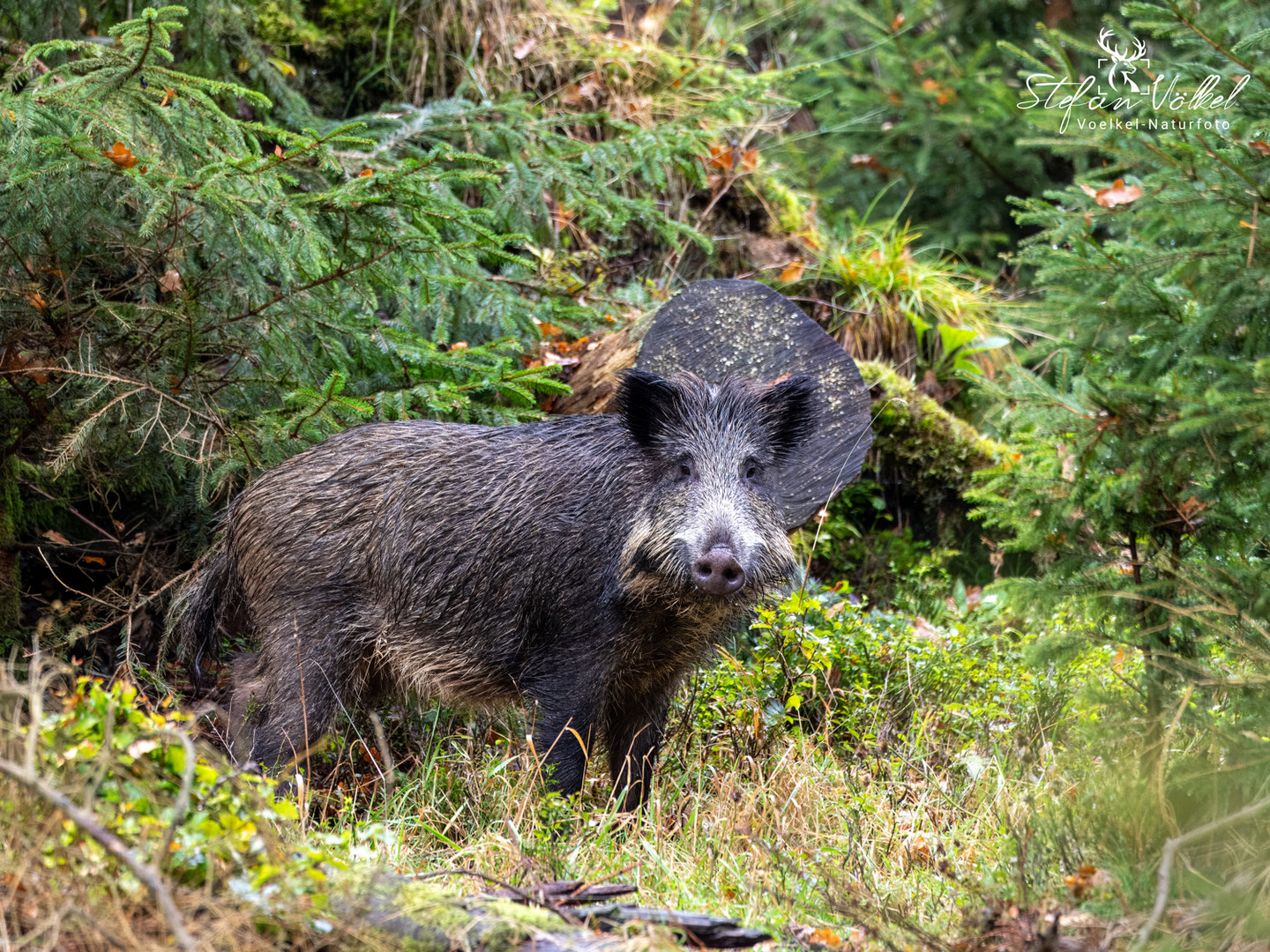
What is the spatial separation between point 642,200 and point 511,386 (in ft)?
5.78

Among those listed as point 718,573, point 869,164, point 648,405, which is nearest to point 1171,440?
point 718,573

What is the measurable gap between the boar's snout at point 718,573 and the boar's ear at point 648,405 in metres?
0.76

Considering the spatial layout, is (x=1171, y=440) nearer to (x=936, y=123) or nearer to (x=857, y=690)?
(x=857, y=690)

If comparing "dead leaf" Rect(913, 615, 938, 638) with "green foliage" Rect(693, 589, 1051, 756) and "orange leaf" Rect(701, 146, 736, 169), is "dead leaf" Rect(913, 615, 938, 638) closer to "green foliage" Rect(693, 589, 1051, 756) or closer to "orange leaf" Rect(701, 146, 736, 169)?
"green foliage" Rect(693, 589, 1051, 756)

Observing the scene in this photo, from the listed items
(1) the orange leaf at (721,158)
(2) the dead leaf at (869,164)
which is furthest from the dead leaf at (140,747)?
(2) the dead leaf at (869,164)

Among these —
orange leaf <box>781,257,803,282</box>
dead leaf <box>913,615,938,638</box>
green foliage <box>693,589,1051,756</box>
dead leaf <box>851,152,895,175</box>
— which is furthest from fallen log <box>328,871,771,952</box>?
dead leaf <box>851,152,895,175</box>

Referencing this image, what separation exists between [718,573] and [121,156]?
288 cm

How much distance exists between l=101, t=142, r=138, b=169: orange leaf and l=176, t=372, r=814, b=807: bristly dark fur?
4.50 feet

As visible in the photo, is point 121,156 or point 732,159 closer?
point 121,156

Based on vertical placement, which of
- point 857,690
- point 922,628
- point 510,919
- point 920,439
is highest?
point 510,919

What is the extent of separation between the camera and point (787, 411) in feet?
15.6

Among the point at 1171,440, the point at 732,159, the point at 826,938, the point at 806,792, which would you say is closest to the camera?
the point at 826,938

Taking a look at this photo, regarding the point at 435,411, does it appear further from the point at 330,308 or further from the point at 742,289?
the point at 742,289

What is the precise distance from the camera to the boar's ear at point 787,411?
471cm
